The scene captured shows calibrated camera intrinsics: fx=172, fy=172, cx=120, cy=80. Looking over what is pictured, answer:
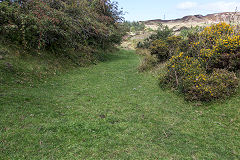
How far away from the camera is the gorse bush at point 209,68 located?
18.7ft

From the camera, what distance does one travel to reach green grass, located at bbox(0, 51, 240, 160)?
3.29 m

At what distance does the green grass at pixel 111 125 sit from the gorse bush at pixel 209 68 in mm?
390

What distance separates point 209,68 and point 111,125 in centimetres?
484

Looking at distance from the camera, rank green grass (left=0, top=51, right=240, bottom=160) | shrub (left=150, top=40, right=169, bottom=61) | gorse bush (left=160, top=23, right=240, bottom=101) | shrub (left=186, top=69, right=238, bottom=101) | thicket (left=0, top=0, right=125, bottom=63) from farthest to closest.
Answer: shrub (left=150, top=40, right=169, bottom=61) → thicket (left=0, top=0, right=125, bottom=63) → gorse bush (left=160, top=23, right=240, bottom=101) → shrub (left=186, top=69, right=238, bottom=101) → green grass (left=0, top=51, right=240, bottom=160)

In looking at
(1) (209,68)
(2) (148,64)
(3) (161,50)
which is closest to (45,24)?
(2) (148,64)

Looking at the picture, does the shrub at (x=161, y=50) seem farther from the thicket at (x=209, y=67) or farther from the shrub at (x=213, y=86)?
the shrub at (x=213, y=86)

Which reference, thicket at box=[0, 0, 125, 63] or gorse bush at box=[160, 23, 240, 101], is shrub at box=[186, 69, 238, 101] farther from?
thicket at box=[0, 0, 125, 63]

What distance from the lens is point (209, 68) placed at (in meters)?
6.87

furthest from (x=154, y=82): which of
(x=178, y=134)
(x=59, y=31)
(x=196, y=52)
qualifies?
(x=59, y=31)

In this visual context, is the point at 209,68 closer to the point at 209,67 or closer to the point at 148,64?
the point at 209,67

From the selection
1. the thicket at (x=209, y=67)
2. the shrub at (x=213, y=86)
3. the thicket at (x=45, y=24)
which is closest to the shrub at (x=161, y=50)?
the thicket at (x=209, y=67)

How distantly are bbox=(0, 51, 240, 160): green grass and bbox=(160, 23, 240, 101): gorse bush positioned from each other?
0.39 m

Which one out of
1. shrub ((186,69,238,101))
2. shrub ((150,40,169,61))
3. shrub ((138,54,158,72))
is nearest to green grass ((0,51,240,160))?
shrub ((186,69,238,101))

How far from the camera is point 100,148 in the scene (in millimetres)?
3402
